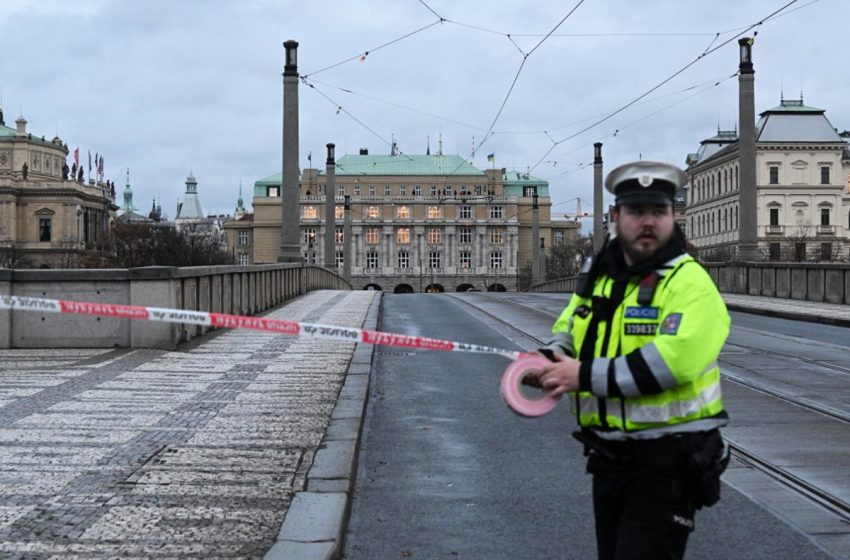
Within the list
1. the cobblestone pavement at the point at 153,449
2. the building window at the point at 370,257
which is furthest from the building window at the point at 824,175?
the cobblestone pavement at the point at 153,449

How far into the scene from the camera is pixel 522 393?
364cm

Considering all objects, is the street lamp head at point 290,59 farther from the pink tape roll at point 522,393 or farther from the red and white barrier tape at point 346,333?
the pink tape roll at point 522,393

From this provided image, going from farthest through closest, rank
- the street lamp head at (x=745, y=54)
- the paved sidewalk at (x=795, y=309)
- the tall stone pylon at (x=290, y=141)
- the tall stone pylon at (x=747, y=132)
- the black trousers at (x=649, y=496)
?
the tall stone pylon at (x=747, y=132)
the street lamp head at (x=745, y=54)
the tall stone pylon at (x=290, y=141)
the paved sidewalk at (x=795, y=309)
the black trousers at (x=649, y=496)

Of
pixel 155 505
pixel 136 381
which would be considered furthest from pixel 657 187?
pixel 136 381

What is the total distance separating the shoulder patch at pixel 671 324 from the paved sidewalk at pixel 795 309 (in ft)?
65.3

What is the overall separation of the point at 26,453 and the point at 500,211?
138 metres

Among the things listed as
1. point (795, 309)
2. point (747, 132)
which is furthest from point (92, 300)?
point (747, 132)

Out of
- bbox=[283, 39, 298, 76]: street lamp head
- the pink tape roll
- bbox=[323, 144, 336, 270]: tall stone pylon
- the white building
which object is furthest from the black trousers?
the white building

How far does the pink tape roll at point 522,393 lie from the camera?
357 cm

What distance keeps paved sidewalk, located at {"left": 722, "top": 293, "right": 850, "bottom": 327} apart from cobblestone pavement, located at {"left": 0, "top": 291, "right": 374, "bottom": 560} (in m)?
13.6

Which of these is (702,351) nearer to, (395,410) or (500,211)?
(395,410)

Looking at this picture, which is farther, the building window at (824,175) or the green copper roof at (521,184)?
the green copper roof at (521,184)

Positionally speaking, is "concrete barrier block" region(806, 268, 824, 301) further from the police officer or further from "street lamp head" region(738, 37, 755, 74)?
the police officer

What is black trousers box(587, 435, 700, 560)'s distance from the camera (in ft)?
10.8
